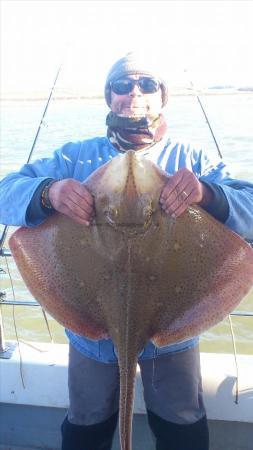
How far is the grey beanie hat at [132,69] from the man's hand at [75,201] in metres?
0.85

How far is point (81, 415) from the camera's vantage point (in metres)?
2.52

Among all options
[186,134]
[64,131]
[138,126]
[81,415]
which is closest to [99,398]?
[81,415]

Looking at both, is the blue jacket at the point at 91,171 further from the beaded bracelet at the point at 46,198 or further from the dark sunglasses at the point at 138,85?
the dark sunglasses at the point at 138,85

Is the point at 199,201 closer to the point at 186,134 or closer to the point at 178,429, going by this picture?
the point at 178,429

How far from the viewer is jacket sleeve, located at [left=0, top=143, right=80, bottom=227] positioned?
218cm

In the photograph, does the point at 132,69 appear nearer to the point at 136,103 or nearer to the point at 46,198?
the point at 136,103

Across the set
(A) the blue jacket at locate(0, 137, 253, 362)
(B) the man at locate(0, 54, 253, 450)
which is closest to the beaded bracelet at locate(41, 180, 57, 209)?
(A) the blue jacket at locate(0, 137, 253, 362)

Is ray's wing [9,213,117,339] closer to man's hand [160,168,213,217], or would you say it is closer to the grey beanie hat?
man's hand [160,168,213,217]

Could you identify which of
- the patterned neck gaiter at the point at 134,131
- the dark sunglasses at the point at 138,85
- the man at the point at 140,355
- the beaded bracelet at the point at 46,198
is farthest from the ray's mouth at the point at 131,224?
the dark sunglasses at the point at 138,85

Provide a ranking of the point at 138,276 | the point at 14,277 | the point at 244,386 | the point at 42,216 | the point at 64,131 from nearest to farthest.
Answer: the point at 138,276 → the point at 42,216 → the point at 244,386 → the point at 14,277 → the point at 64,131

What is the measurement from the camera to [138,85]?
98.9 inches

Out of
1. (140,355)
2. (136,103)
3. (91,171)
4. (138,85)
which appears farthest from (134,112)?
(140,355)

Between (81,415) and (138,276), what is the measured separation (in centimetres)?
98

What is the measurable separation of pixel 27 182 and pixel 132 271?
0.66 m
